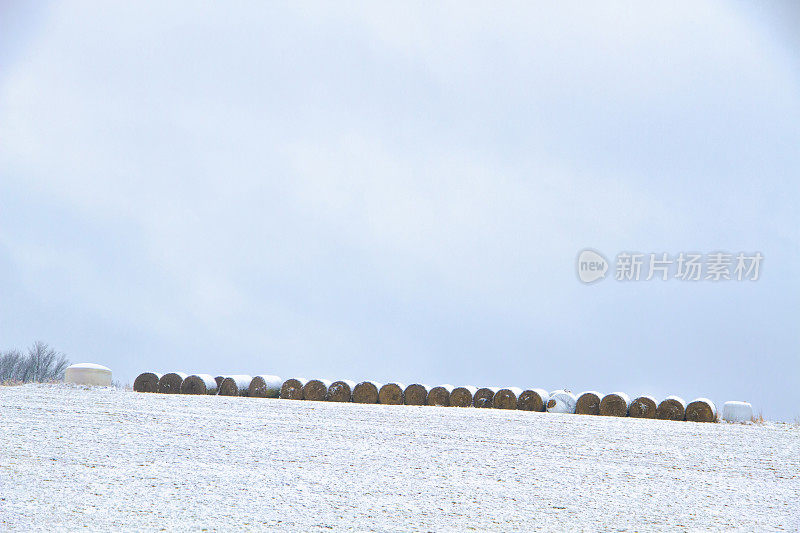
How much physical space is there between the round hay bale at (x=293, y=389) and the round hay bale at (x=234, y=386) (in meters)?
1.08

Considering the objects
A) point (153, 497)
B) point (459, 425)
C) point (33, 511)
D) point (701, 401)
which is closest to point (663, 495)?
point (459, 425)

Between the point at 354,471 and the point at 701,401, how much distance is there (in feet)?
40.2

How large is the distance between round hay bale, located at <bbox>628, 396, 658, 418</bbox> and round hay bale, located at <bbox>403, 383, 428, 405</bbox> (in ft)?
18.6

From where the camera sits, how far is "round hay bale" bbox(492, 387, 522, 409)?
21031 millimetres

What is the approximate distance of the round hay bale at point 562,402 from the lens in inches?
821

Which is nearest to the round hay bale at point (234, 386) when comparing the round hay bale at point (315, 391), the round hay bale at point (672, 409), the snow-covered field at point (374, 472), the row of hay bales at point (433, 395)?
the row of hay bales at point (433, 395)

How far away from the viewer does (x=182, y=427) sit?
1384 cm

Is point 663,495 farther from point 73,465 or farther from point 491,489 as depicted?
point 73,465

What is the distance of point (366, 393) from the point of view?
22547 mm

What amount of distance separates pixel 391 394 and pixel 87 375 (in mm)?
9123

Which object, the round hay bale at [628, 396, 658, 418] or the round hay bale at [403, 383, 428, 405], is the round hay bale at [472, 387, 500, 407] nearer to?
the round hay bale at [403, 383, 428, 405]

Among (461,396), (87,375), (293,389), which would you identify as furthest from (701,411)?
(87,375)

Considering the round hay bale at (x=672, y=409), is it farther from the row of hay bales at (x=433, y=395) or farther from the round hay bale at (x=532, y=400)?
the round hay bale at (x=532, y=400)

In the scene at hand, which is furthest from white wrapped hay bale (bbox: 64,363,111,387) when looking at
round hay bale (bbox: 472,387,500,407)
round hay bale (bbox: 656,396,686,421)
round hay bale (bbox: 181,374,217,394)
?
round hay bale (bbox: 656,396,686,421)
